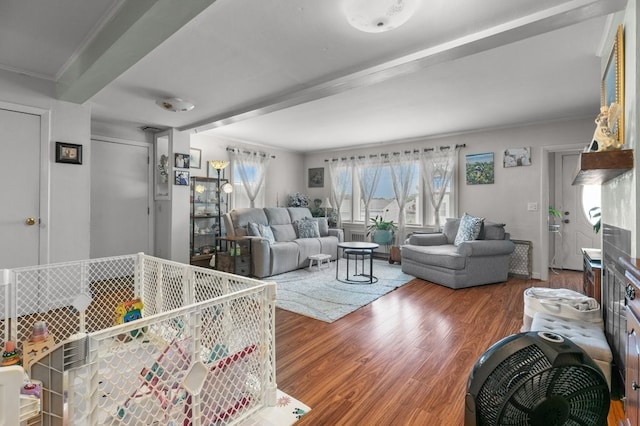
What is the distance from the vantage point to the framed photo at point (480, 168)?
4.81 meters

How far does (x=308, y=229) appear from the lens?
18.0 ft

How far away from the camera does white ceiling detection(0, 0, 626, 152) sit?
1828mm

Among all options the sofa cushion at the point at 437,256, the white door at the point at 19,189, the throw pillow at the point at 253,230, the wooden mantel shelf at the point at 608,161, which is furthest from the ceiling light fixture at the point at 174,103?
the sofa cushion at the point at 437,256

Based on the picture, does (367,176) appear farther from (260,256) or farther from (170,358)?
(170,358)

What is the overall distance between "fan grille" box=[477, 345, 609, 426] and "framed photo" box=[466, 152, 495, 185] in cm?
448

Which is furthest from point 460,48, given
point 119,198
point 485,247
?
point 119,198

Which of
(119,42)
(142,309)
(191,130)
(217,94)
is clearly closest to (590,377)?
(142,309)

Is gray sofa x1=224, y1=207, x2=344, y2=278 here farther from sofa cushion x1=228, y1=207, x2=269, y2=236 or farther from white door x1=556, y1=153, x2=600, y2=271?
white door x1=556, y1=153, x2=600, y2=271

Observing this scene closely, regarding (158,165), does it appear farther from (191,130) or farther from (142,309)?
(142,309)

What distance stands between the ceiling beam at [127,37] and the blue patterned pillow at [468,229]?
13.2ft

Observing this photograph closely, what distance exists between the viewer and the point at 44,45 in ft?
7.82

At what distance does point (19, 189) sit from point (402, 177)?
529 centimetres

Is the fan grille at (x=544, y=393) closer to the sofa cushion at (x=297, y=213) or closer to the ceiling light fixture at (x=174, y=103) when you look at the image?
the ceiling light fixture at (x=174, y=103)

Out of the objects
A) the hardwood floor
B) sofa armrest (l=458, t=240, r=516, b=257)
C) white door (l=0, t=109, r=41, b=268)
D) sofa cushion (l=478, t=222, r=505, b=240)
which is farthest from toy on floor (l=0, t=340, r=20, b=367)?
sofa cushion (l=478, t=222, r=505, b=240)
